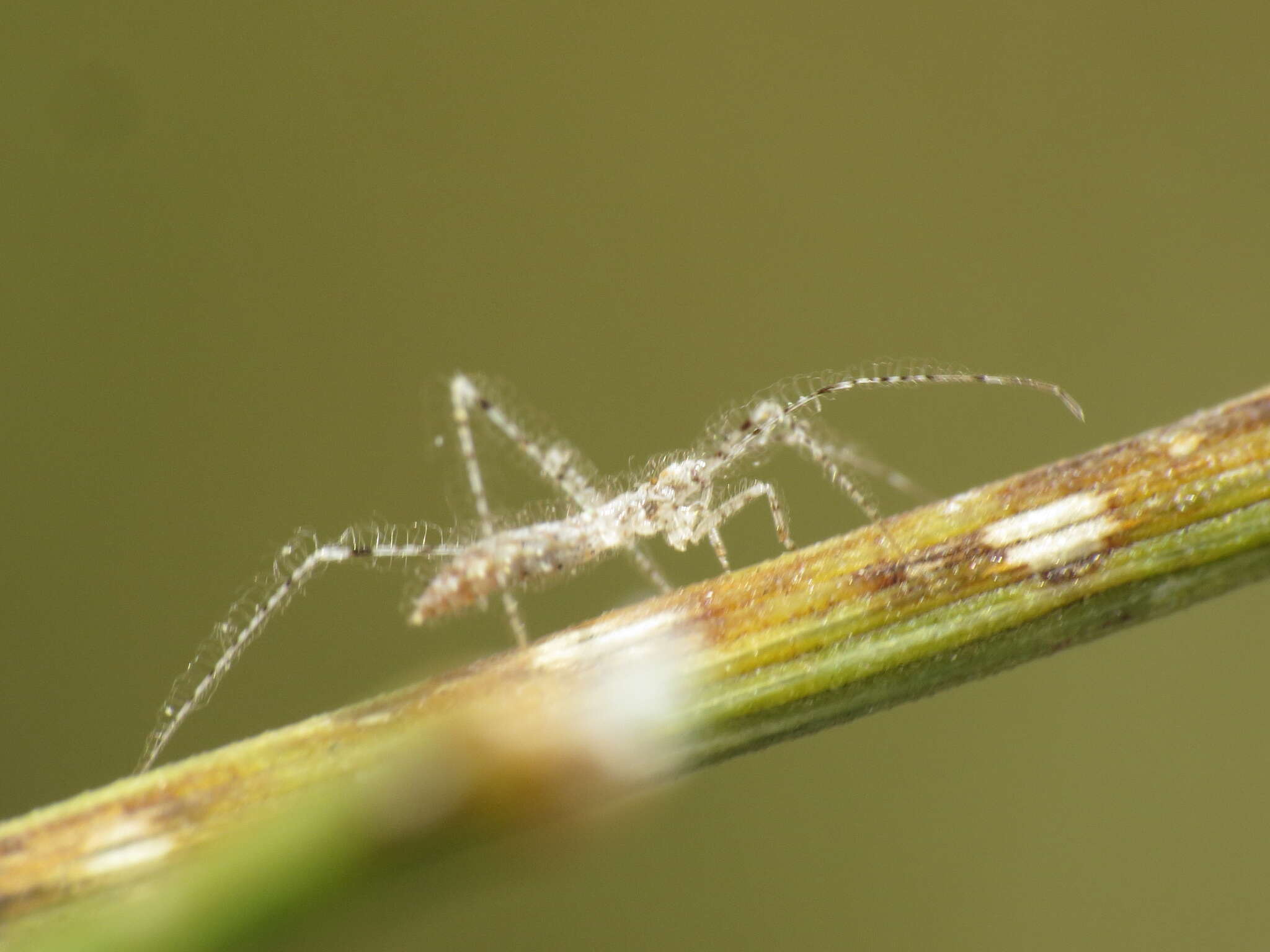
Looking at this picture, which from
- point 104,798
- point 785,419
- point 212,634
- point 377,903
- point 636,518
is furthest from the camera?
point 636,518

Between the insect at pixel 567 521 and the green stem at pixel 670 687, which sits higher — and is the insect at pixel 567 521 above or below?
above

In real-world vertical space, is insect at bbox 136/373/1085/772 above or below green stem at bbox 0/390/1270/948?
above

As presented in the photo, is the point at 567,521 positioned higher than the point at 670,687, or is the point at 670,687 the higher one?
the point at 567,521

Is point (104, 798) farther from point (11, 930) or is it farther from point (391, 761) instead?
point (391, 761)

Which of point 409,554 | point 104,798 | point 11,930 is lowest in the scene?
point 11,930

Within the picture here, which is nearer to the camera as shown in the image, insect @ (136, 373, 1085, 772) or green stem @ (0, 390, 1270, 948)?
green stem @ (0, 390, 1270, 948)

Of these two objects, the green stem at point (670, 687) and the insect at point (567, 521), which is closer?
the green stem at point (670, 687)

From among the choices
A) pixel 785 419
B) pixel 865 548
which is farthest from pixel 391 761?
pixel 785 419

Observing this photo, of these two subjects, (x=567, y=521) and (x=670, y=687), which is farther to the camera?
(x=567, y=521)
